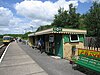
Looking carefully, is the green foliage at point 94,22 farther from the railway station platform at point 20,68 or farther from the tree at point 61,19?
the railway station platform at point 20,68

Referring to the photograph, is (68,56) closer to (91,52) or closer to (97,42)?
(91,52)

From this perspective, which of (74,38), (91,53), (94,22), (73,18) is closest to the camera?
(91,53)

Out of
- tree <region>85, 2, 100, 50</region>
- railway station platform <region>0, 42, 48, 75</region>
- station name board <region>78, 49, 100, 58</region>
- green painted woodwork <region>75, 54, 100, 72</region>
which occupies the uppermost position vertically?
tree <region>85, 2, 100, 50</region>

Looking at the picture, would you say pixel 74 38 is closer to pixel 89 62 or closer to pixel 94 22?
pixel 89 62

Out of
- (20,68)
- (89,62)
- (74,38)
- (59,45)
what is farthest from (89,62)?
(74,38)

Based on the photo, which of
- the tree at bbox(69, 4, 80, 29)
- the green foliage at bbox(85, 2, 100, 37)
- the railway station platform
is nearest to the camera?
the railway station platform

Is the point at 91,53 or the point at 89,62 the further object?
the point at 91,53

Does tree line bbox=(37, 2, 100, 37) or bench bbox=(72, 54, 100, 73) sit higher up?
tree line bbox=(37, 2, 100, 37)

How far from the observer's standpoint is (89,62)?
1012 cm

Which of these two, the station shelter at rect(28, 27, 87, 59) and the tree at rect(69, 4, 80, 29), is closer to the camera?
the station shelter at rect(28, 27, 87, 59)

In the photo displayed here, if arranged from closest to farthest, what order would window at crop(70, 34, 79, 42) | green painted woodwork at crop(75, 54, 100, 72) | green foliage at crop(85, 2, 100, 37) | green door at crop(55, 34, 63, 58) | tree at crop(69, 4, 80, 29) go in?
green painted woodwork at crop(75, 54, 100, 72)
green door at crop(55, 34, 63, 58)
window at crop(70, 34, 79, 42)
green foliage at crop(85, 2, 100, 37)
tree at crop(69, 4, 80, 29)

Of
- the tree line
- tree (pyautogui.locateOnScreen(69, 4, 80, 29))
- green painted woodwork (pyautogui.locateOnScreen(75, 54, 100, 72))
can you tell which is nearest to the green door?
green painted woodwork (pyautogui.locateOnScreen(75, 54, 100, 72))

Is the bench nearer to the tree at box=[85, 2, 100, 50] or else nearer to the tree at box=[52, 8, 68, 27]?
the tree at box=[85, 2, 100, 50]

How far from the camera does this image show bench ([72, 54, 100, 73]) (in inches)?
367
